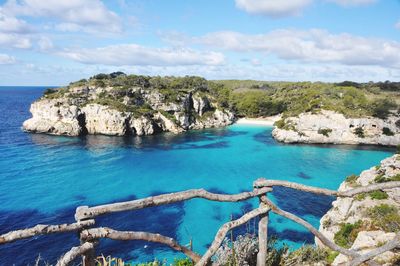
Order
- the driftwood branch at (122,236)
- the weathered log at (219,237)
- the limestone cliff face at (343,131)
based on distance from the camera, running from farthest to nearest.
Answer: the limestone cliff face at (343,131)
the weathered log at (219,237)
the driftwood branch at (122,236)

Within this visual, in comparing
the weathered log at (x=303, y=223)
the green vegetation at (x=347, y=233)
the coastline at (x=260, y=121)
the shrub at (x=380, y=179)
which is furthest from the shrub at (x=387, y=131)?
the weathered log at (x=303, y=223)

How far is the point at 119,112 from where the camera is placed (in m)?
61.1

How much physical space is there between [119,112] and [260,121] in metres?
41.0

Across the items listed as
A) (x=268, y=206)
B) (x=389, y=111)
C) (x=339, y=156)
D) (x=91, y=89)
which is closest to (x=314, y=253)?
(x=268, y=206)

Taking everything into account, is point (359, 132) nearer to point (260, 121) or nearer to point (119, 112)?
point (260, 121)

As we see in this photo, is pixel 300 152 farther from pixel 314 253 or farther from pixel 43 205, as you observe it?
pixel 314 253

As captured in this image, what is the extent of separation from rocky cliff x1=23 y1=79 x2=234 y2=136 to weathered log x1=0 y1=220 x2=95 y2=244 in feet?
194

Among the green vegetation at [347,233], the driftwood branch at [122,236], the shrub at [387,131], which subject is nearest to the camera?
the driftwood branch at [122,236]

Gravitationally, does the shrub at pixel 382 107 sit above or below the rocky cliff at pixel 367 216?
above

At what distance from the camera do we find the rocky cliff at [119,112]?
60625mm

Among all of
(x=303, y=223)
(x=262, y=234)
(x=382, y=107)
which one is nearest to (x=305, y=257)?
(x=303, y=223)

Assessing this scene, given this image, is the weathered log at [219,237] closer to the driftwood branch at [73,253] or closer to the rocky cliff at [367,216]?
the driftwood branch at [73,253]

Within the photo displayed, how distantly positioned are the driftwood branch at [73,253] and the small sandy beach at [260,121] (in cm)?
8019

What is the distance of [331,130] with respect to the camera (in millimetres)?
59281
